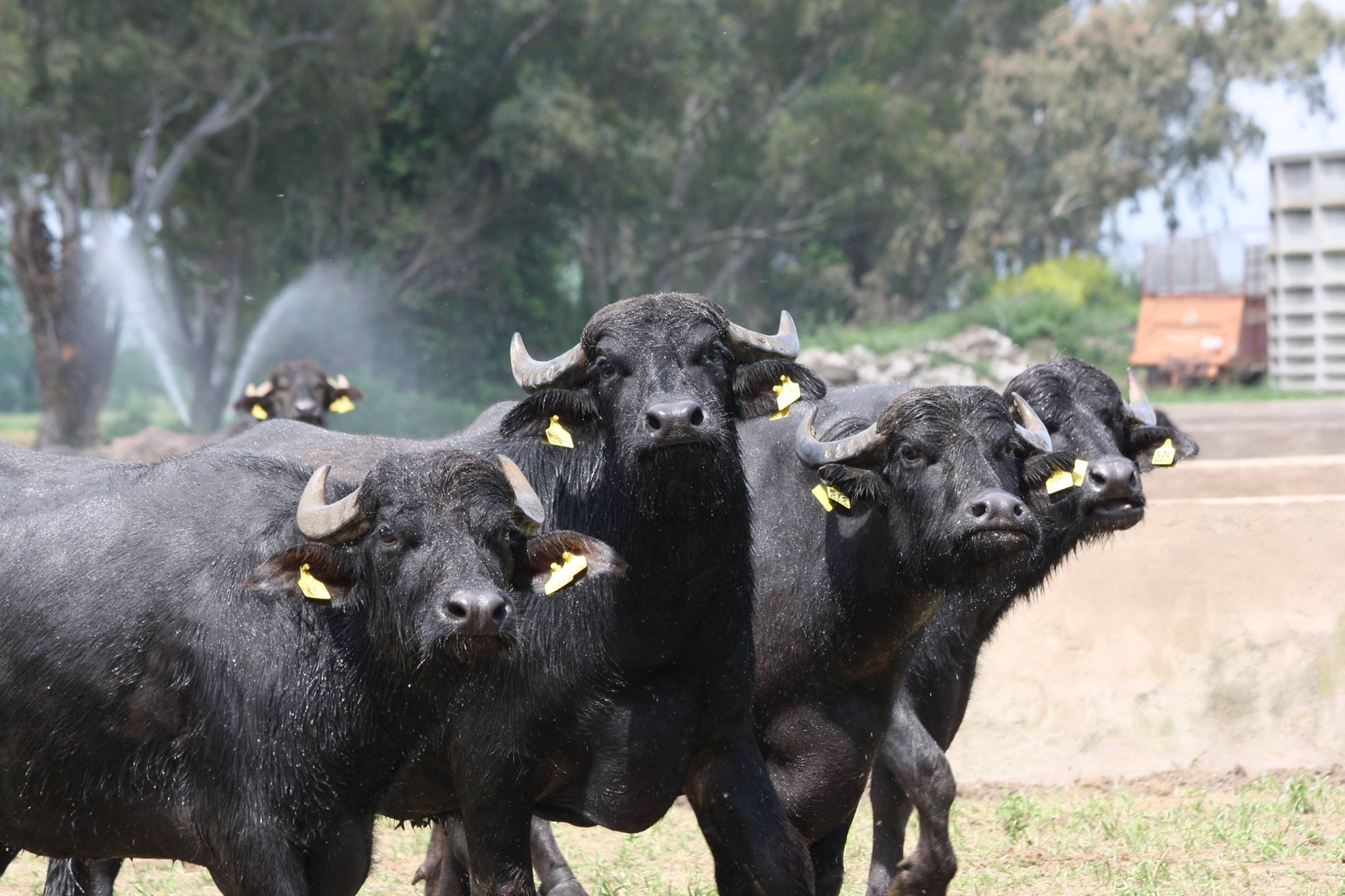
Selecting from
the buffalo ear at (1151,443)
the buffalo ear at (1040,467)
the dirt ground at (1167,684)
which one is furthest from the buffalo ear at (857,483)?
the dirt ground at (1167,684)

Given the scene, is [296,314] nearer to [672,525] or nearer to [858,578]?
[858,578]

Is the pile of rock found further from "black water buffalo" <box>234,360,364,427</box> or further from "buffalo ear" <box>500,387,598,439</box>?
"buffalo ear" <box>500,387,598,439</box>

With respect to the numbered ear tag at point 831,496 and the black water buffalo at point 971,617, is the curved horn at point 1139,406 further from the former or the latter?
the numbered ear tag at point 831,496

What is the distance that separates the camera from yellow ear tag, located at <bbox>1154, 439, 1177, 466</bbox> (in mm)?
7332

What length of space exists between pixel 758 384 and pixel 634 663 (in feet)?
3.64

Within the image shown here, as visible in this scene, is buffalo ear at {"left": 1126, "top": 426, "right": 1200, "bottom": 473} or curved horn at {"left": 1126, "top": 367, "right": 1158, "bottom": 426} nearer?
buffalo ear at {"left": 1126, "top": 426, "right": 1200, "bottom": 473}

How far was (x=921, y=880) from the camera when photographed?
6.38 metres

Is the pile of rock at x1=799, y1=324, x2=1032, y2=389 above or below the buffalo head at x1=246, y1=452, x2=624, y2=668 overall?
below

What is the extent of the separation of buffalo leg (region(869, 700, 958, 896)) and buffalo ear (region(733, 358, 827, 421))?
1531 mm

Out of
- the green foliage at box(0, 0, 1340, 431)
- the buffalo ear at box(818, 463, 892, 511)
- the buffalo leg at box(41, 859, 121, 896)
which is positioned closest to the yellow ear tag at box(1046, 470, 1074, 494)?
the buffalo ear at box(818, 463, 892, 511)

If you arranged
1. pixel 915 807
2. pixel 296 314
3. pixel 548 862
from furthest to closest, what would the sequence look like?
pixel 296 314 < pixel 548 862 < pixel 915 807

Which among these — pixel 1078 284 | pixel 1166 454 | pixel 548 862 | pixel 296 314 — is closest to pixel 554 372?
pixel 548 862

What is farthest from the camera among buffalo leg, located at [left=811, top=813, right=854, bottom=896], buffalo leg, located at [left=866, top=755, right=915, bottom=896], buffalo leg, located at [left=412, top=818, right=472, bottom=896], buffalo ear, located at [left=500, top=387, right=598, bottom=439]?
buffalo leg, located at [left=866, top=755, right=915, bottom=896]

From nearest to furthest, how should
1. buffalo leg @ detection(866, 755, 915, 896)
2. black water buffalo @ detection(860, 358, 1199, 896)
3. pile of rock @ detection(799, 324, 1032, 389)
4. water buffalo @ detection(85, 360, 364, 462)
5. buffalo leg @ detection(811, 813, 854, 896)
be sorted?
buffalo leg @ detection(811, 813, 854, 896) < black water buffalo @ detection(860, 358, 1199, 896) < buffalo leg @ detection(866, 755, 915, 896) < water buffalo @ detection(85, 360, 364, 462) < pile of rock @ detection(799, 324, 1032, 389)
